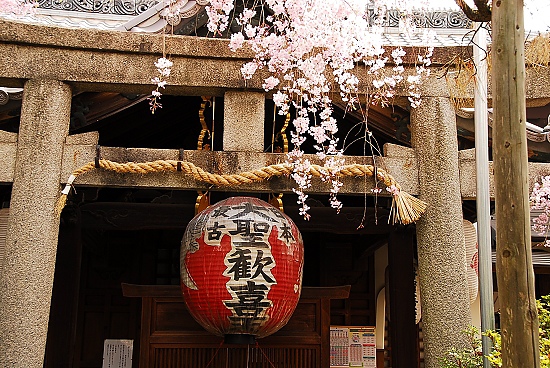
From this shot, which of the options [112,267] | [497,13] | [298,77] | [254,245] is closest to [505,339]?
[497,13]

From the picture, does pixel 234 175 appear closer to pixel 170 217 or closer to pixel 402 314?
pixel 170 217

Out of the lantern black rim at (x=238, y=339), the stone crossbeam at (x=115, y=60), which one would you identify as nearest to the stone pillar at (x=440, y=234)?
→ the stone crossbeam at (x=115, y=60)

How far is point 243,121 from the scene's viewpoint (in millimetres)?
6008

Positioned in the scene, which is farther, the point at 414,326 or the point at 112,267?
the point at 112,267

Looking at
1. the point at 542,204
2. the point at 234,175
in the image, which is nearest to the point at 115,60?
the point at 234,175

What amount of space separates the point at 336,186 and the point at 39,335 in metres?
3.01

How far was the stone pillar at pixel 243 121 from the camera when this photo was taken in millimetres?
5961

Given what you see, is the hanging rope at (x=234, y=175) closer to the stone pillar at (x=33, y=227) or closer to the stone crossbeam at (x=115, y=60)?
the stone pillar at (x=33, y=227)

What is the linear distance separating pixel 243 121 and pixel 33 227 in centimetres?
219

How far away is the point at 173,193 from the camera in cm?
800

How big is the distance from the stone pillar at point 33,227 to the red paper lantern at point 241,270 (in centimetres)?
133

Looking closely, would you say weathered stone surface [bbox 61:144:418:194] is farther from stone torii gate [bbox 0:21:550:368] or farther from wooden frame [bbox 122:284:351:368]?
wooden frame [bbox 122:284:351:368]

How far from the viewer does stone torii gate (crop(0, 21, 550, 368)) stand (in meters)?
5.62

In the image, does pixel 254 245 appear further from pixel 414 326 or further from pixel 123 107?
pixel 414 326
